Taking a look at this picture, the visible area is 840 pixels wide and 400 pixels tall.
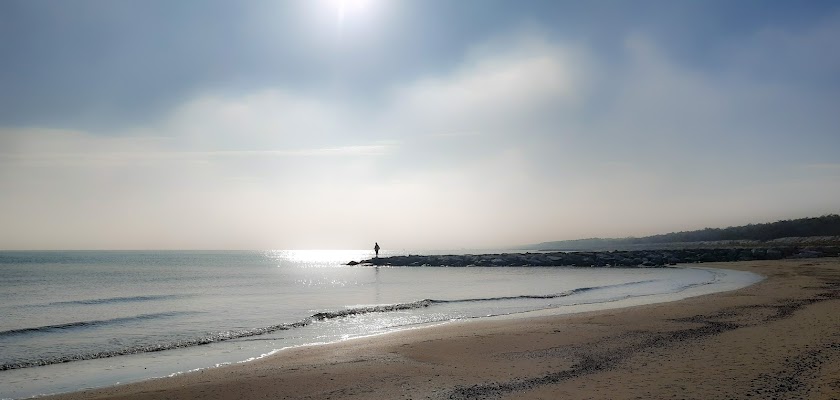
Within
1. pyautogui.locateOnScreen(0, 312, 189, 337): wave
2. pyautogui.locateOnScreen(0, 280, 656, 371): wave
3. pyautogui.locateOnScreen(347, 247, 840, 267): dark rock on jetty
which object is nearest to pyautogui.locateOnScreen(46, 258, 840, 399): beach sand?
pyautogui.locateOnScreen(0, 280, 656, 371): wave

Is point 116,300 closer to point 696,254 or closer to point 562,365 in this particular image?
point 562,365

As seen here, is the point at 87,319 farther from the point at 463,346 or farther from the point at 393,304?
the point at 463,346

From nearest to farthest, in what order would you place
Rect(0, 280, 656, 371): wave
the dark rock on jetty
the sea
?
the sea < Rect(0, 280, 656, 371): wave < the dark rock on jetty

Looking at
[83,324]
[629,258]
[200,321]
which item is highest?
[83,324]

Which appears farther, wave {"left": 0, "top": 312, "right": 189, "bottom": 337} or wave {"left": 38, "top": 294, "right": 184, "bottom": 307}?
wave {"left": 38, "top": 294, "right": 184, "bottom": 307}

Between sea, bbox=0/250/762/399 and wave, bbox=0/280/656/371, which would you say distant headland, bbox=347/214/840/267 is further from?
wave, bbox=0/280/656/371

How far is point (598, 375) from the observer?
31.4ft

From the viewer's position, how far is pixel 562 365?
10.6 meters

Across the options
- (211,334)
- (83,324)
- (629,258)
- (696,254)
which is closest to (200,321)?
(211,334)

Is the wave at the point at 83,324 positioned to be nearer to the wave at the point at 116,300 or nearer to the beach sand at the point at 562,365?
the wave at the point at 116,300

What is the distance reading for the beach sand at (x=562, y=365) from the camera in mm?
8633

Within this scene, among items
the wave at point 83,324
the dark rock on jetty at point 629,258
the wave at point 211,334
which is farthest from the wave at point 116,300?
the dark rock on jetty at point 629,258

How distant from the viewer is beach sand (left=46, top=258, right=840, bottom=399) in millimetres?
8633

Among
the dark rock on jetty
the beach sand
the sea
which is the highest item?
the beach sand
